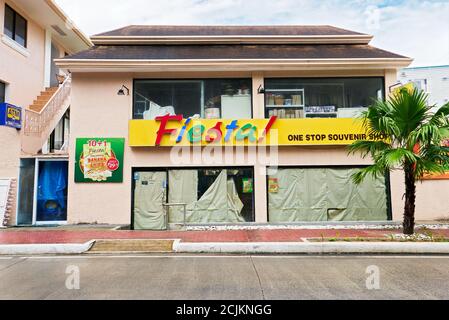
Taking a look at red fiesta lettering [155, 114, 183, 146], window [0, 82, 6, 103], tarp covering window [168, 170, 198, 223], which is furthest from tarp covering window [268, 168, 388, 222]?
window [0, 82, 6, 103]

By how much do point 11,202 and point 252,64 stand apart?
9.96m

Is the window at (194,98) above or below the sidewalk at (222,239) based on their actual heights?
above

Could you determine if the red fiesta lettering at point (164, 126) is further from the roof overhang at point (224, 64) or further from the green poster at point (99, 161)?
the roof overhang at point (224, 64)

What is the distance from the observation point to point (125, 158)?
1193cm

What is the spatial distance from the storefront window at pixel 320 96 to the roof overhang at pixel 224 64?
72cm

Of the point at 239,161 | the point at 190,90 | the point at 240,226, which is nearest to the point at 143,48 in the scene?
the point at 190,90

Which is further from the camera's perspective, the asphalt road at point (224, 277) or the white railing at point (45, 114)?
the white railing at point (45, 114)

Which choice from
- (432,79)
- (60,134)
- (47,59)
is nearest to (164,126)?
(60,134)

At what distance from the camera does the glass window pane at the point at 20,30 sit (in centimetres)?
1447

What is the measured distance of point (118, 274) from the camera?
20.1 ft

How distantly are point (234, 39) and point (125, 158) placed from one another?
6.44m

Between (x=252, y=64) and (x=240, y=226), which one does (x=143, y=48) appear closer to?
(x=252, y=64)

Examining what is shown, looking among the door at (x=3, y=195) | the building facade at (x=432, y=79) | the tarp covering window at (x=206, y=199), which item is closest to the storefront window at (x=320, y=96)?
the tarp covering window at (x=206, y=199)

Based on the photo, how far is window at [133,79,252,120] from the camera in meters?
12.3
